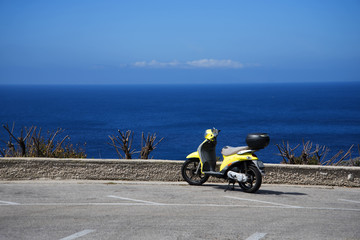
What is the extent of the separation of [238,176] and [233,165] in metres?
0.33

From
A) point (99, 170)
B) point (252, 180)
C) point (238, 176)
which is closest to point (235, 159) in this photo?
point (238, 176)

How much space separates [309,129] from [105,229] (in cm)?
8516

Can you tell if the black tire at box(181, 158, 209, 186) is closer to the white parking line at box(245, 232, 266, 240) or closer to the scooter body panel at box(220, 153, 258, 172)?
the scooter body panel at box(220, 153, 258, 172)

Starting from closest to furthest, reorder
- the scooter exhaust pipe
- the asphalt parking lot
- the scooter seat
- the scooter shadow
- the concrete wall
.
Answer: the asphalt parking lot → the scooter exhaust pipe → the scooter shadow → the scooter seat → the concrete wall

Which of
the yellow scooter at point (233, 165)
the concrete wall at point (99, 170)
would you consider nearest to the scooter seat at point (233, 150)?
the yellow scooter at point (233, 165)

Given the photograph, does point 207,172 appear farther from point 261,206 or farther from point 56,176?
point 56,176

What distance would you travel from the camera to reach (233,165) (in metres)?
10.6

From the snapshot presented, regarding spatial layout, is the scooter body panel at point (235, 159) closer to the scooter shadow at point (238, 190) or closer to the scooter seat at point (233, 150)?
the scooter seat at point (233, 150)

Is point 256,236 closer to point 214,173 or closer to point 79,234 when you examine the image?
point 79,234

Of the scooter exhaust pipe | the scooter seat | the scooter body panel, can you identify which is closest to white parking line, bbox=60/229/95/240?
the scooter exhaust pipe

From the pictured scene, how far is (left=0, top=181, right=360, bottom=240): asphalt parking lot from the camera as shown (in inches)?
273

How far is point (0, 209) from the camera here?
8.55 metres

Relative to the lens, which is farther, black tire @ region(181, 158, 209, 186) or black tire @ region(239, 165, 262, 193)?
black tire @ region(181, 158, 209, 186)

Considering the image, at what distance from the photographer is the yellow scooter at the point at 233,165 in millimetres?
10320
